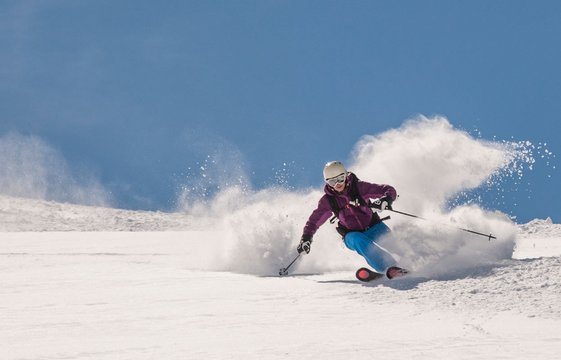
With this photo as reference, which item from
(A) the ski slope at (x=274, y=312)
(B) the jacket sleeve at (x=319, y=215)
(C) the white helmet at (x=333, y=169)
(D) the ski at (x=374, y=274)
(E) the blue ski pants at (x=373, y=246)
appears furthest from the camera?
(B) the jacket sleeve at (x=319, y=215)

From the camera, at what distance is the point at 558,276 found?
7.32m

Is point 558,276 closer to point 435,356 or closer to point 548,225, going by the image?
point 435,356

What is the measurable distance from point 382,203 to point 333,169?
779 millimetres

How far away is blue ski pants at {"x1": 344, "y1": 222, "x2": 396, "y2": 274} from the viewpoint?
341 inches

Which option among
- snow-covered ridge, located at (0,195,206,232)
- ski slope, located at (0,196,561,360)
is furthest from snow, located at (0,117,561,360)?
snow-covered ridge, located at (0,195,206,232)

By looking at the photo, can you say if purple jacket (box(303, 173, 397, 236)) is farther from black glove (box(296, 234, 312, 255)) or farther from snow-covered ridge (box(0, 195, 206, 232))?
snow-covered ridge (box(0, 195, 206, 232))

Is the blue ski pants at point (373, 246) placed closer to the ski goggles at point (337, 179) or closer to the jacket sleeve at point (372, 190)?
the jacket sleeve at point (372, 190)

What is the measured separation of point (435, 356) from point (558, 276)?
316 cm

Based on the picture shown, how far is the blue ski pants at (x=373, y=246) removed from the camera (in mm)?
8672

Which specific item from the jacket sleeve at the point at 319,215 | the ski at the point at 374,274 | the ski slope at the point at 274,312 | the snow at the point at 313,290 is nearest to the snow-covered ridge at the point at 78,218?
the snow at the point at 313,290

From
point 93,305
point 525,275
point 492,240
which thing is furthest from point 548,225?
point 93,305

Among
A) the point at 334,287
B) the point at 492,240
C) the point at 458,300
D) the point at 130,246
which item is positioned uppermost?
the point at 130,246

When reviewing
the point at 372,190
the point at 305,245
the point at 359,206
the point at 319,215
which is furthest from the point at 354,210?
the point at 305,245

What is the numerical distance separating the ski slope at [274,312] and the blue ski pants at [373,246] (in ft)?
1.75
